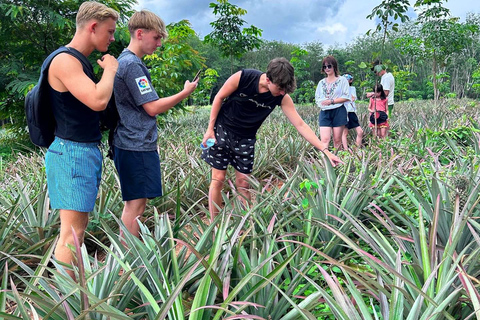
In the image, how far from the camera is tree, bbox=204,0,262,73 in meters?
9.59

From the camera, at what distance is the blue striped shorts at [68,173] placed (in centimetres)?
173

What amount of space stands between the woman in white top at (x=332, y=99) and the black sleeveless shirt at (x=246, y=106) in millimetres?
2355

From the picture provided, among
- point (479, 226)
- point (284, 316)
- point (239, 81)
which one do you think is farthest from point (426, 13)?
point (284, 316)

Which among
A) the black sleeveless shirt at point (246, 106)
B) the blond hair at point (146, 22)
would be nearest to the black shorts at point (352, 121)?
the black sleeveless shirt at point (246, 106)

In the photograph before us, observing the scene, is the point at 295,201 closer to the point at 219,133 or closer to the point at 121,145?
the point at 219,133

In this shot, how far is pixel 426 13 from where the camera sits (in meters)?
9.07

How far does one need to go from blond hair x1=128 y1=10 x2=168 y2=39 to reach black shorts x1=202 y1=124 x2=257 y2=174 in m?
1.05

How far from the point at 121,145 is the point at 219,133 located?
987 millimetres

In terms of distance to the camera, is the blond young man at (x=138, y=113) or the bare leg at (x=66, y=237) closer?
the bare leg at (x=66, y=237)

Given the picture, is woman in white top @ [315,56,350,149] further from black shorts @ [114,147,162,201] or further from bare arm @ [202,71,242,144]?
black shorts @ [114,147,162,201]

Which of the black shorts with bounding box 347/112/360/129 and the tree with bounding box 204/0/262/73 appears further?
the tree with bounding box 204/0/262/73

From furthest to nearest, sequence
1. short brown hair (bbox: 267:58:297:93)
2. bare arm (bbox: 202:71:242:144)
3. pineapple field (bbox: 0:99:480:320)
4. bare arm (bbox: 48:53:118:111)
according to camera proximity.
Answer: bare arm (bbox: 202:71:242:144) < short brown hair (bbox: 267:58:297:93) < bare arm (bbox: 48:53:118:111) < pineapple field (bbox: 0:99:480:320)

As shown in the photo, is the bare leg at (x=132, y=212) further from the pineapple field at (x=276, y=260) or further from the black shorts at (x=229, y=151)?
the black shorts at (x=229, y=151)

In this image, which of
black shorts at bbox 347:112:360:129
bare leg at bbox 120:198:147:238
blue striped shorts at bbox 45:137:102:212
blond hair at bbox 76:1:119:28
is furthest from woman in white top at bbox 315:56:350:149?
blue striped shorts at bbox 45:137:102:212
